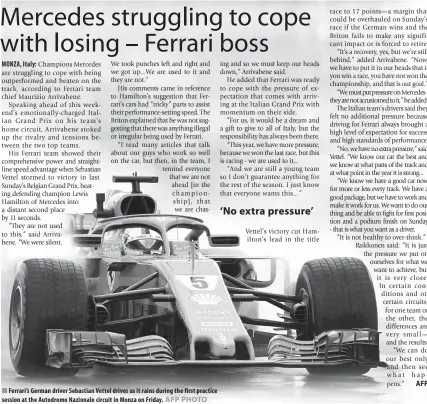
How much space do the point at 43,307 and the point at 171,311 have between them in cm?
100

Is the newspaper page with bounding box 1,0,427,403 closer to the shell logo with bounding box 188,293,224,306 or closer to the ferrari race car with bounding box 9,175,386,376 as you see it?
the ferrari race car with bounding box 9,175,386,376

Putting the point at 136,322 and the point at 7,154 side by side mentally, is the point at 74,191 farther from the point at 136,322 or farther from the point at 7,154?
the point at 136,322

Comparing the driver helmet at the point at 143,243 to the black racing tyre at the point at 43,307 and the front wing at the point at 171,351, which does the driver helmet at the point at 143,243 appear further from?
the front wing at the point at 171,351

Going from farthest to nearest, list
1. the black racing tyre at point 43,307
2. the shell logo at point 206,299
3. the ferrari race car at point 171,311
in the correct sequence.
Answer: the shell logo at point 206,299 < the black racing tyre at point 43,307 < the ferrari race car at point 171,311

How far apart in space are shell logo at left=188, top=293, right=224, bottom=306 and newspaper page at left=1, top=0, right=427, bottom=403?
30.2 inches

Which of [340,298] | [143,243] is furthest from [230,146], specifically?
[340,298]

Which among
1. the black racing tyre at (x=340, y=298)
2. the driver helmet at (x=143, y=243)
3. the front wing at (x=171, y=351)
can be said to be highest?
the driver helmet at (x=143, y=243)

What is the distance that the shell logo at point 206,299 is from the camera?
5648 millimetres

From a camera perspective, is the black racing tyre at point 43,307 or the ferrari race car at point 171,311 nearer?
the ferrari race car at point 171,311

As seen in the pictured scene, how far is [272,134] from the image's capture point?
7121 millimetres

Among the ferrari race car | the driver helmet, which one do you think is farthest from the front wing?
the driver helmet

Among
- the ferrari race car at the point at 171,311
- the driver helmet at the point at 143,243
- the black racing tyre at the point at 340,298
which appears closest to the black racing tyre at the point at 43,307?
the ferrari race car at the point at 171,311

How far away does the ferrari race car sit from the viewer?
525 centimetres

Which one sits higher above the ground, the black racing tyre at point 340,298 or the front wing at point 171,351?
the black racing tyre at point 340,298
